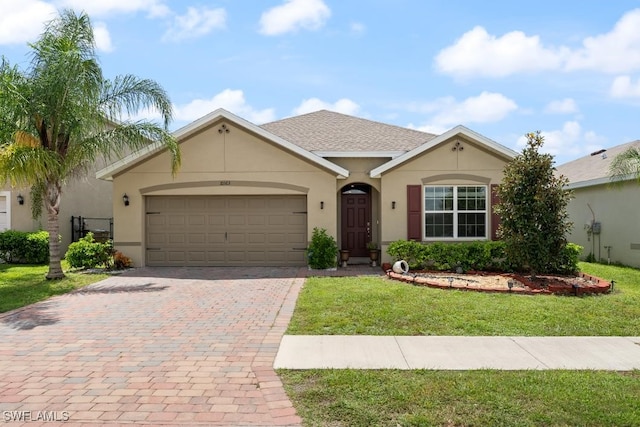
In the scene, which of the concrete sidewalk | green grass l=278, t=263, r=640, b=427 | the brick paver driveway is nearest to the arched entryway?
the brick paver driveway

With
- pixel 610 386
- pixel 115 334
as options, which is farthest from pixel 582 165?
pixel 115 334

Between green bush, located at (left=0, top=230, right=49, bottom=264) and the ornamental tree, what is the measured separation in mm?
15130

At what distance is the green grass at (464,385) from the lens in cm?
435

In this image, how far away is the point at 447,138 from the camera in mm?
14922

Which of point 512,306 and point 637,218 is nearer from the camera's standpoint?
point 512,306

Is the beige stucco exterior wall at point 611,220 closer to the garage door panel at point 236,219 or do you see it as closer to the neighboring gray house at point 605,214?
the neighboring gray house at point 605,214

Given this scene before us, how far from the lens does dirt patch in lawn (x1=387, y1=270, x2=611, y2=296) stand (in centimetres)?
1052

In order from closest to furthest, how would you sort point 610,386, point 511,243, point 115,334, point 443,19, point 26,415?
point 26,415 → point 610,386 → point 115,334 → point 443,19 → point 511,243

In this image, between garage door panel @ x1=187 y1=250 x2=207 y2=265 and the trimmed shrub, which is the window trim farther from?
the trimmed shrub

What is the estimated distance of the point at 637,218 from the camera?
1566cm

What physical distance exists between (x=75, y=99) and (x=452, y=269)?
10949 millimetres

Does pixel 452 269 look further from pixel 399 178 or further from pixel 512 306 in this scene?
pixel 512 306

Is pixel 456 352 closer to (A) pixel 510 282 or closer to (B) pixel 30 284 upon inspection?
(A) pixel 510 282

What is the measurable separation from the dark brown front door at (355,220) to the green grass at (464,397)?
442 inches
